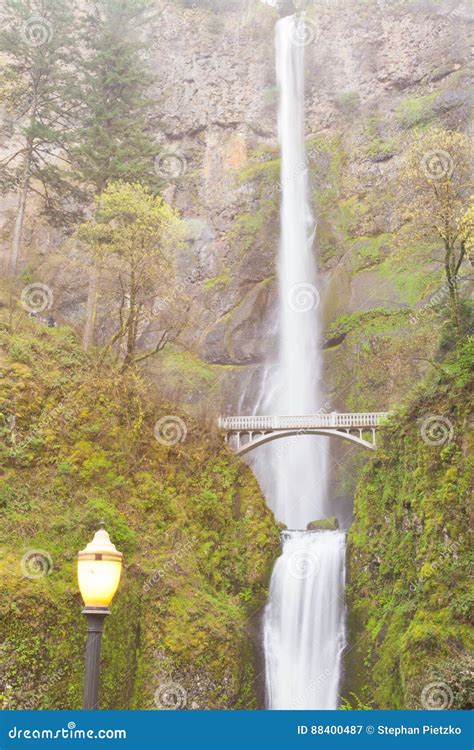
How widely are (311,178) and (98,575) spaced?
43085mm

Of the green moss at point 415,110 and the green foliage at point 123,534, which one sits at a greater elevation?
the green moss at point 415,110

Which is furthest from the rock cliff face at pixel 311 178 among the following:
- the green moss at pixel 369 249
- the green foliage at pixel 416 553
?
the green foliage at pixel 416 553

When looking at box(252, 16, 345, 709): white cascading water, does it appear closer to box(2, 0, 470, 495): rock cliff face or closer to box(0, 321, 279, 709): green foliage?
box(2, 0, 470, 495): rock cliff face

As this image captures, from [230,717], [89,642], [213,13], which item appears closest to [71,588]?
[230,717]

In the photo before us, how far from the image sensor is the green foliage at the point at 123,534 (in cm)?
1587

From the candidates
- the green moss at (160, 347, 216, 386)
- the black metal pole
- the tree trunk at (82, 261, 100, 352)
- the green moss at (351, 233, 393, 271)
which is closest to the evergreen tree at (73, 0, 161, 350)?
the tree trunk at (82, 261, 100, 352)

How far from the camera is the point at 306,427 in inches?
1177

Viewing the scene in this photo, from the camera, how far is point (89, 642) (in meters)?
6.32

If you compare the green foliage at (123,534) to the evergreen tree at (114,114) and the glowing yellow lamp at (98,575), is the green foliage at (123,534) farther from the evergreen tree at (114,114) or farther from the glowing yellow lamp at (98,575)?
the glowing yellow lamp at (98,575)

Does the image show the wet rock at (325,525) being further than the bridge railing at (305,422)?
No

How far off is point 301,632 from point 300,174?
3212cm

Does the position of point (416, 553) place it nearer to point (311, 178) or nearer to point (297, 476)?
point (297, 476)

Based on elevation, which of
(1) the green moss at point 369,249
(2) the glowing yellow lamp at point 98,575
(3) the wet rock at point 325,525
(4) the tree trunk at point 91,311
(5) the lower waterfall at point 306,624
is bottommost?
(5) the lower waterfall at point 306,624

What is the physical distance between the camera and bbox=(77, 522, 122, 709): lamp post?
6230 mm
